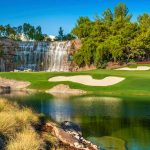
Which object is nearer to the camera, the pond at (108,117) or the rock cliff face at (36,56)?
the pond at (108,117)

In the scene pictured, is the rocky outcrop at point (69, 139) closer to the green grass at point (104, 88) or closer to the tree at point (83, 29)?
the green grass at point (104, 88)

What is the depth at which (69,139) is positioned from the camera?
20.8m

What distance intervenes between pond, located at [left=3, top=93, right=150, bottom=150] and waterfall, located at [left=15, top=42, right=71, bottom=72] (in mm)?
46097

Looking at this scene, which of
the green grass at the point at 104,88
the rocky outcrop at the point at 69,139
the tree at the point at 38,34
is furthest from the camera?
the tree at the point at 38,34

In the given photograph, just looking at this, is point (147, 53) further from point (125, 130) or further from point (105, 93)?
point (125, 130)

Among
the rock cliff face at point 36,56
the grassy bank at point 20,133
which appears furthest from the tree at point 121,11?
the grassy bank at point 20,133

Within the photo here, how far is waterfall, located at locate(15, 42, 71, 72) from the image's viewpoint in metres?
97.0

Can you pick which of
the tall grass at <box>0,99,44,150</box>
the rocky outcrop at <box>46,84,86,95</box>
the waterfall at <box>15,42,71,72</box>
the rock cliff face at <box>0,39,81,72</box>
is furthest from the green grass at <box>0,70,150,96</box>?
the tall grass at <box>0,99,44,150</box>

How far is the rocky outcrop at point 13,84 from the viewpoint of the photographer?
6194 centimetres

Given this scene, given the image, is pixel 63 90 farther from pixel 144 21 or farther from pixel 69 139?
pixel 144 21

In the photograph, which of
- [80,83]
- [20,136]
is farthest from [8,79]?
[20,136]

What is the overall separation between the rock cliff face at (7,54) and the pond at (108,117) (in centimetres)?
4735

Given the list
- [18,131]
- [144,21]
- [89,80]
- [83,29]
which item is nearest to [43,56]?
[83,29]

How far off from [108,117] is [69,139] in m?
13.2
